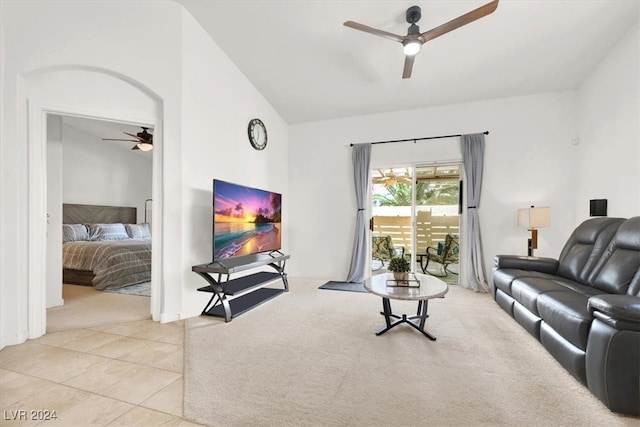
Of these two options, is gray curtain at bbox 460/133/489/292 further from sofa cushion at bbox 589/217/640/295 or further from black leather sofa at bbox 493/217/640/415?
sofa cushion at bbox 589/217/640/295

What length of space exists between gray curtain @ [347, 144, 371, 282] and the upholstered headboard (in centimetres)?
555

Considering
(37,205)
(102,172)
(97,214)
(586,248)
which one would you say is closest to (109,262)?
(37,205)

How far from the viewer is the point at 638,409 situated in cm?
142

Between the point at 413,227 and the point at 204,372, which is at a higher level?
the point at 413,227

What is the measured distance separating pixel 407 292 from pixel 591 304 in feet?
3.65

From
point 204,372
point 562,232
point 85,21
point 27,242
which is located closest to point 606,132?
point 562,232

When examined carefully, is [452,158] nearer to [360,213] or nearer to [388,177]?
[388,177]

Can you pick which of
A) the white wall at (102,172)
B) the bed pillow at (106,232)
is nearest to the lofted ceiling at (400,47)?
the bed pillow at (106,232)

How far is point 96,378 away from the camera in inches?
71.4

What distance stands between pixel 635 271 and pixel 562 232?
212 cm

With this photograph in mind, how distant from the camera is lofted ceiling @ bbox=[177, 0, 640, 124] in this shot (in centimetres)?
278

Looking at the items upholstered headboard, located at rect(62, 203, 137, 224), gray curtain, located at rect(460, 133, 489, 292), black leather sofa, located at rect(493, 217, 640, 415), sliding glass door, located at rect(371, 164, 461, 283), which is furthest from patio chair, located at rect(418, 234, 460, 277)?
upholstered headboard, located at rect(62, 203, 137, 224)

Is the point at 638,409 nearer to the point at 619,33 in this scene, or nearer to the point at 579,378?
the point at 579,378

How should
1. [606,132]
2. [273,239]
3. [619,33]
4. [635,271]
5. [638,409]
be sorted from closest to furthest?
[638,409] → [635,271] → [619,33] → [606,132] → [273,239]
